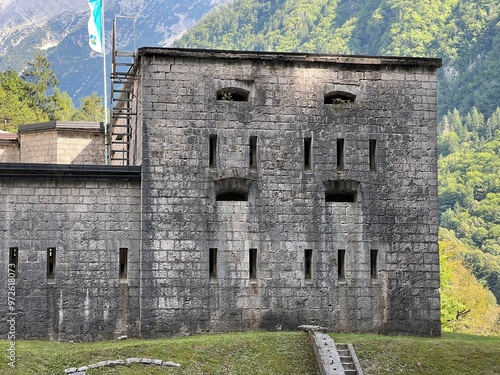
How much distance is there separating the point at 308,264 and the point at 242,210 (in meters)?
2.78

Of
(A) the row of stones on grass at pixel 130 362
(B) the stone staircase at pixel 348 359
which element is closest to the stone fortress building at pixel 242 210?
(B) the stone staircase at pixel 348 359

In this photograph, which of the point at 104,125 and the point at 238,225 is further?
the point at 104,125

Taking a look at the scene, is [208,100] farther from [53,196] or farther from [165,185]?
[53,196]

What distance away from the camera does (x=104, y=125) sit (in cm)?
4472

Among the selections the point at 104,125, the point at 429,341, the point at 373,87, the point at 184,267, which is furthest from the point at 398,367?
the point at 104,125

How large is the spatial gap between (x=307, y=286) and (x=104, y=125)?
15397 millimetres

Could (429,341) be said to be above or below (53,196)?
below

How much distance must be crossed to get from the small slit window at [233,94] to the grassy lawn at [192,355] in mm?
8160

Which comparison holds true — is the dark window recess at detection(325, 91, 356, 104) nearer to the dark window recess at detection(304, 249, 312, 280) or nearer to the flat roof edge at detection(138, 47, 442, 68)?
the flat roof edge at detection(138, 47, 442, 68)

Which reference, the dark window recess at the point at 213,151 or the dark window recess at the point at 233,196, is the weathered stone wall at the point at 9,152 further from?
the dark window recess at the point at 233,196

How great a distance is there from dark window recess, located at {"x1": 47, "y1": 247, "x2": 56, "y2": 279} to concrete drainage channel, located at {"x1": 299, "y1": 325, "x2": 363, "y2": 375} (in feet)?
27.3

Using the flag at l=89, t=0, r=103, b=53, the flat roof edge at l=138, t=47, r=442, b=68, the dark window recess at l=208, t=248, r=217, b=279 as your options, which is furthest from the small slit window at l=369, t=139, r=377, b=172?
the flag at l=89, t=0, r=103, b=53

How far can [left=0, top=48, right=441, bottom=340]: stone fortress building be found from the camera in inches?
1266

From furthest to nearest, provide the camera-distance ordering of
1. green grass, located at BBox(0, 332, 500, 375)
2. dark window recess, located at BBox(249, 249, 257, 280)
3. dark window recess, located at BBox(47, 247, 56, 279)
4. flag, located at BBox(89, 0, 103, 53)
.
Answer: flag, located at BBox(89, 0, 103, 53)
dark window recess, located at BBox(249, 249, 257, 280)
dark window recess, located at BBox(47, 247, 56, 279)
green grass, located at BBox(0, 332, 500, 375)
